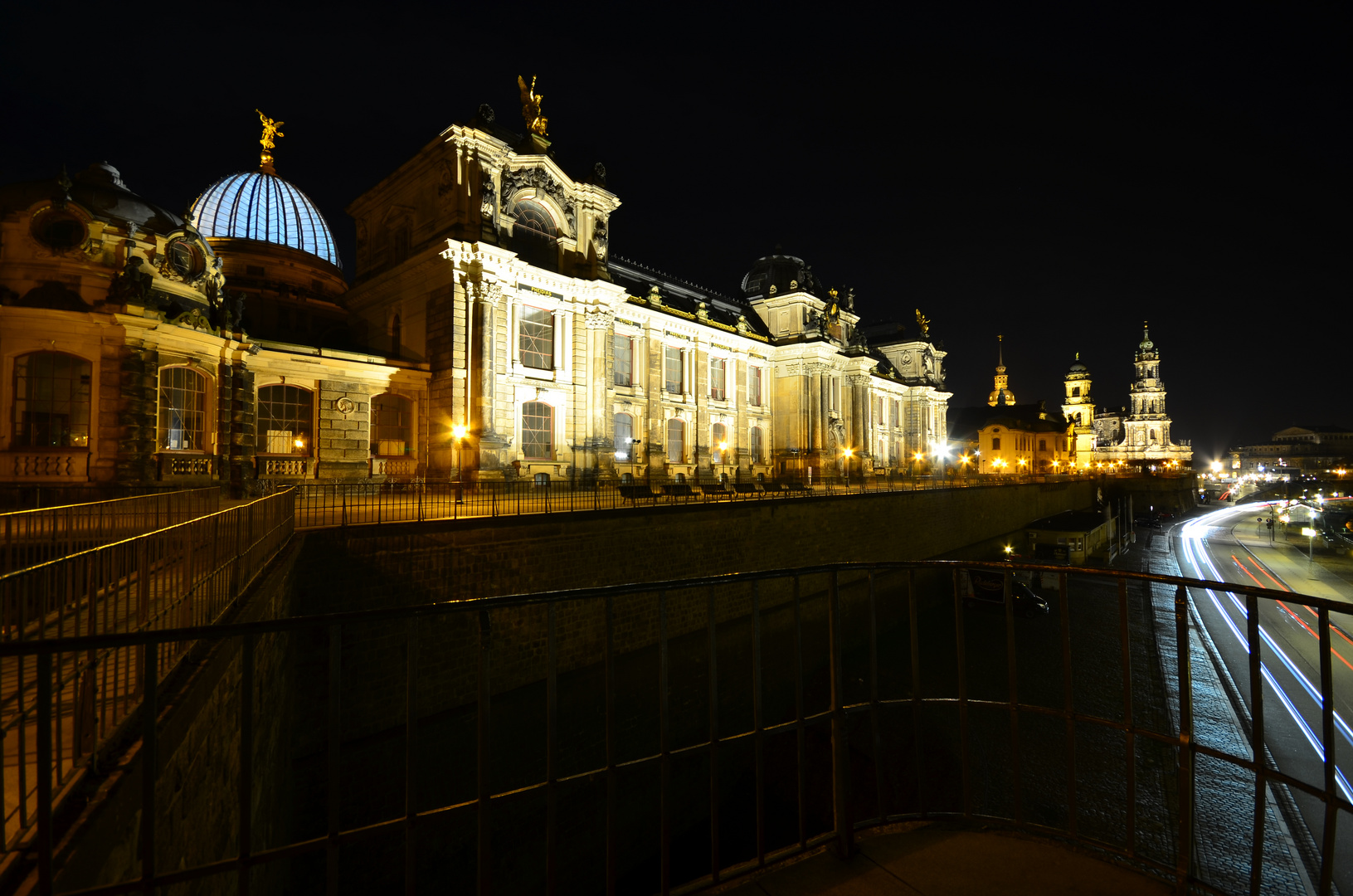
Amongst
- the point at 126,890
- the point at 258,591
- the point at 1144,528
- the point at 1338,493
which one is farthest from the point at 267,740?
the point at 1338,493

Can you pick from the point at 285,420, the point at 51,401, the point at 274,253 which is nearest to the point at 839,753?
the point at 51,401

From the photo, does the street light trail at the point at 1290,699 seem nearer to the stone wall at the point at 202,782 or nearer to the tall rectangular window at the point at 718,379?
the stone wall at the point at 202,782

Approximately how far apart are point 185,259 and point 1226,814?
31.6m

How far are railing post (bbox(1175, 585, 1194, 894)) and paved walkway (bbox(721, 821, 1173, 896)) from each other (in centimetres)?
19

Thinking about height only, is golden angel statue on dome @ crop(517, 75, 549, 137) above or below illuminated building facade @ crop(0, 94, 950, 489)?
above

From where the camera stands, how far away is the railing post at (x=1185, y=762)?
352cm

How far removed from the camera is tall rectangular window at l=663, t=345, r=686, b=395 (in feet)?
128

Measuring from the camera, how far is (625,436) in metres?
35.2

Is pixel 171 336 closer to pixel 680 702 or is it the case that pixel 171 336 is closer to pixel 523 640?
pixel 523 640

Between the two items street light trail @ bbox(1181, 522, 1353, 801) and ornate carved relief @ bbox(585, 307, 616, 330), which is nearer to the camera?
street light trail @ bbox(1181, 522, 1353, 801)

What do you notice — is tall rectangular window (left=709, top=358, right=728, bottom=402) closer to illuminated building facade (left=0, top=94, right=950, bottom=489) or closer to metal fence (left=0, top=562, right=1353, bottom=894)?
illuminated building facade (left=0, top=94, right=950, bottom=489)

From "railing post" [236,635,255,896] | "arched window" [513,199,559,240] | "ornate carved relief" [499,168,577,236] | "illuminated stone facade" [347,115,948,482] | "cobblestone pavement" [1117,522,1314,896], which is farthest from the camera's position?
"arched window" [513,199,559,240]

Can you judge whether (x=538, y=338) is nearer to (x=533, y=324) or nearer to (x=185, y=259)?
(x=533, y=324)

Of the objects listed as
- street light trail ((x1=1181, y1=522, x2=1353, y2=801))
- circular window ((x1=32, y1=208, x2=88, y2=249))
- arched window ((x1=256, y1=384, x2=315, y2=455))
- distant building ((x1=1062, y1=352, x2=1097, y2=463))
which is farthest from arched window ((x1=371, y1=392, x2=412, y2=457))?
distant building ((x1=1062, y1=352, x2=1097, y2=463))
